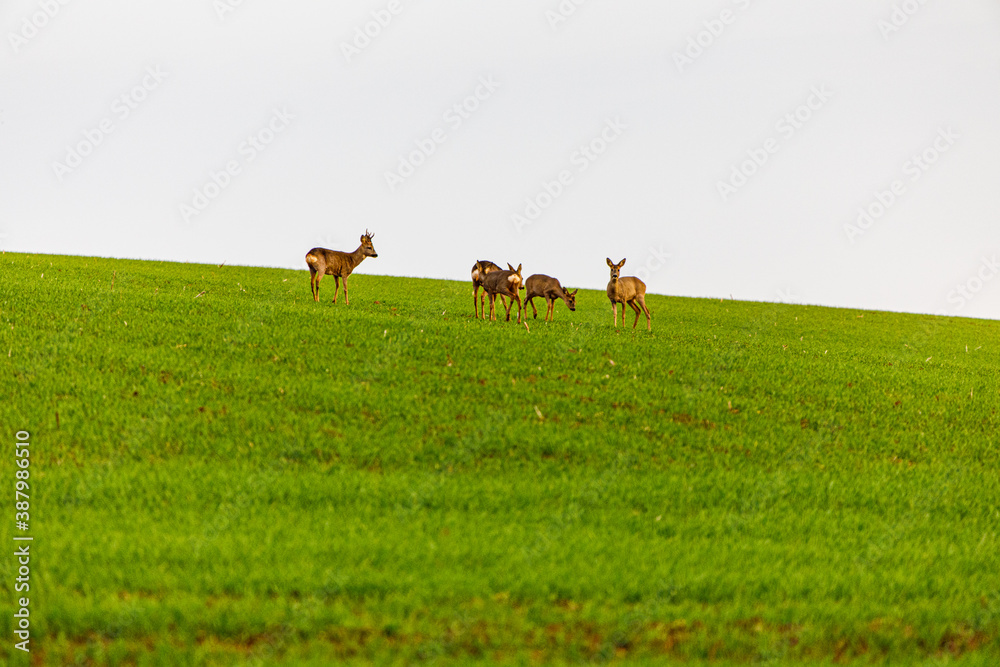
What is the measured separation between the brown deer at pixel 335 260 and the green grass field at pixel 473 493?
186 cm

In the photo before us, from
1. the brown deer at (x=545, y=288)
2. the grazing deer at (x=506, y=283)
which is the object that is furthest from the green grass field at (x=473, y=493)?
the brown deer at (x=545, y=288)

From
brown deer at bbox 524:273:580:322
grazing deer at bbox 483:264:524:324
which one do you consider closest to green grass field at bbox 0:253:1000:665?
grazing deer at bbox 483:264:524:324

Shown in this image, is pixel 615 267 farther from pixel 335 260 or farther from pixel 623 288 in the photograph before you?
pixel 335 260

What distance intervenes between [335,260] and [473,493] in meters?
13.6

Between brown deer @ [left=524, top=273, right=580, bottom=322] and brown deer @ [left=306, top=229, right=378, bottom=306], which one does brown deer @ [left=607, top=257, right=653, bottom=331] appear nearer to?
brown deer @ [left=524, top=273, right=580, bottom=322]

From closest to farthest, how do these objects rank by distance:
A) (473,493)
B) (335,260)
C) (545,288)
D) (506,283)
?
1. (473,493)
2. (506,283)
3. (335,260)
4. (545,288)

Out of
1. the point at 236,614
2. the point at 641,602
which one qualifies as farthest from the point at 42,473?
the point at 641,602

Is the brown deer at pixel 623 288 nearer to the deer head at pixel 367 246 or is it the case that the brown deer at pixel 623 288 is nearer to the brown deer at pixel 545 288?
the brown deer at pixel 545 288

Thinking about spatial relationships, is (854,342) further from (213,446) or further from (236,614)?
(236,614)

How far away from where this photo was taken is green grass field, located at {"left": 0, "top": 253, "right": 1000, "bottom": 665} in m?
6.86

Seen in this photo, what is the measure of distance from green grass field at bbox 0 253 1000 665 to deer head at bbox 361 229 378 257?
3419 millimetres

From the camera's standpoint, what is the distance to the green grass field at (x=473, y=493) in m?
6.86

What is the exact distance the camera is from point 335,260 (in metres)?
22.4

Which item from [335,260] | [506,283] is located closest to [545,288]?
[506,283]
